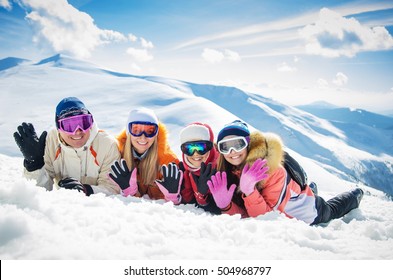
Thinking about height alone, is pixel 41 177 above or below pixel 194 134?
below

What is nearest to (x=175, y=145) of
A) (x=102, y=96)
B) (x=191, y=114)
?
(x=191, y=114)

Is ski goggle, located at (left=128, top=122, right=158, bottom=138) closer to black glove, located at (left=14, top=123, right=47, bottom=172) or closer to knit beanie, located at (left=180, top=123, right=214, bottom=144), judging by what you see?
knit beanie, located at (left=180, top=123, right=214, bottom=144)

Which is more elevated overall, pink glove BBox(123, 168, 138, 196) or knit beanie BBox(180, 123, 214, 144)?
knit beanie BBox(180, 123, 214, 144)

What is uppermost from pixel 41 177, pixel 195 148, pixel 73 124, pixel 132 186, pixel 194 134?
pixel 73 124

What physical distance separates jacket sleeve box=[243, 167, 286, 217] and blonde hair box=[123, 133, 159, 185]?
1.23m

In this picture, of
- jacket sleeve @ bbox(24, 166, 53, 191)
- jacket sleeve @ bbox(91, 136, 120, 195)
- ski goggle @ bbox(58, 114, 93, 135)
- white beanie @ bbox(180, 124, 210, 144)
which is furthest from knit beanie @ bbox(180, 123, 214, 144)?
jacket sleeve @ bbox(24, 166, 53, 191)

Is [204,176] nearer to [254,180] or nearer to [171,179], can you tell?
[171,179]

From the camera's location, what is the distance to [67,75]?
110 meters

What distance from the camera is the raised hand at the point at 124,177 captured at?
3367 mm

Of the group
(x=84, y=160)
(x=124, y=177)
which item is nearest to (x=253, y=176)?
(x=124, y=177)

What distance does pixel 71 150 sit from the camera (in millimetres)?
3385

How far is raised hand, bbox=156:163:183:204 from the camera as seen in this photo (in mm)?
3320

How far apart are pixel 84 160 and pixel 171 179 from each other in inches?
43.8

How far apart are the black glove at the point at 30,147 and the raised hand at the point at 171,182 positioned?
1.42 metres
